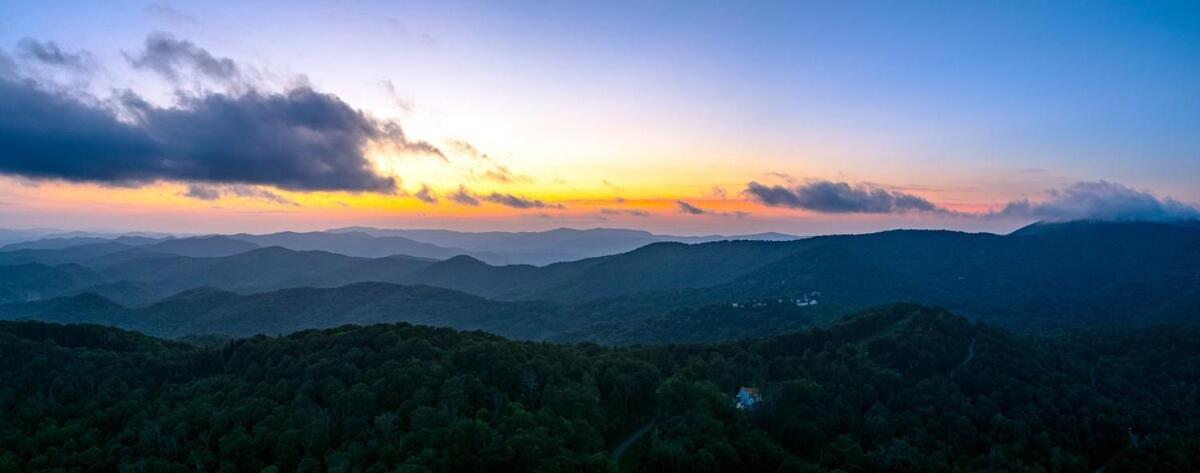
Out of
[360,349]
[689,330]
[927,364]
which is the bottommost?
[689,330]

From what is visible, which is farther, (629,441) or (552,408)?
(629,441)

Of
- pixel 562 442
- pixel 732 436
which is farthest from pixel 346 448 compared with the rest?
pixel 732 436

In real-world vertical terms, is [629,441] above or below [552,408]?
below

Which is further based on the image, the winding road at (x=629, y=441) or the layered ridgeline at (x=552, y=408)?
the winding road at (x=629, y=441)

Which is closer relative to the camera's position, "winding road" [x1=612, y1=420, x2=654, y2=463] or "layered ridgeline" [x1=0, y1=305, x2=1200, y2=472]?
"layered ridgeline" [x1=0, y1=305, x2=1200, y2=472]

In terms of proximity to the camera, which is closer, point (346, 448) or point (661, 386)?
point (346, 448)

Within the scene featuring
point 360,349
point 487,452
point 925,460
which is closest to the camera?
point 487,452

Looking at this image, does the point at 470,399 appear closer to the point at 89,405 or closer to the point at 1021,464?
the point at 89,405

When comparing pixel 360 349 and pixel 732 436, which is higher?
pixel 360 349
